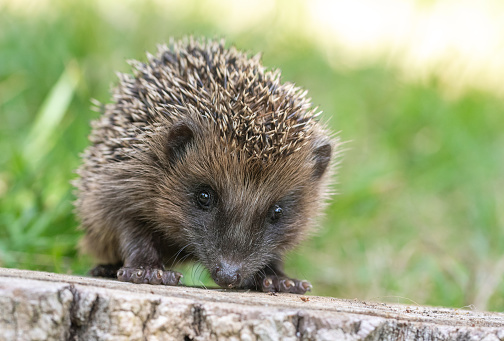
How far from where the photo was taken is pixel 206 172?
127 inches

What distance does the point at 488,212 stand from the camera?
16.8ft

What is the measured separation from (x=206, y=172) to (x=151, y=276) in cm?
53

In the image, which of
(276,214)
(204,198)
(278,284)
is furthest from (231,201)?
(278,284)

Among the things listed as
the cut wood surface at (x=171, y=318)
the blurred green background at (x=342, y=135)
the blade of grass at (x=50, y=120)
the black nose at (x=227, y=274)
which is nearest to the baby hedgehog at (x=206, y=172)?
the black nose at (x=227, y=274)

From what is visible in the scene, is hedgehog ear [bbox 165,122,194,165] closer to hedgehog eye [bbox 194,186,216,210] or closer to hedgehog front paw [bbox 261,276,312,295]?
hedgehog eye [bbox 194,186,216,210]

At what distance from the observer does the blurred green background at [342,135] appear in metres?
4.47

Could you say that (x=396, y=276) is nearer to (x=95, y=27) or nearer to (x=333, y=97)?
(x=333, y=97)

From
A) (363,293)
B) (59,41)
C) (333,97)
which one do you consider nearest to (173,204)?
(363,293)

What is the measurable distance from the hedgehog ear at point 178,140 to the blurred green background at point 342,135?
86 cm

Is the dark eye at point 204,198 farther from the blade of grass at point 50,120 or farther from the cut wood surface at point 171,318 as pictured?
the blade of grass at point 50,120

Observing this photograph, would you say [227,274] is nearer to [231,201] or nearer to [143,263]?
[231,201]

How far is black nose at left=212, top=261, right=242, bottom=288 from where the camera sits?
9.61 feet

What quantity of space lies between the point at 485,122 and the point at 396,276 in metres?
3.02

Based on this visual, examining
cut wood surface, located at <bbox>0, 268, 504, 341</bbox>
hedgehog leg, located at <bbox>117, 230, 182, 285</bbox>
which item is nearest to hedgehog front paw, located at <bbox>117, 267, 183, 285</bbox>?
hedgehog leg, located at <bbox>117, 230, 182, 285</bbox>
